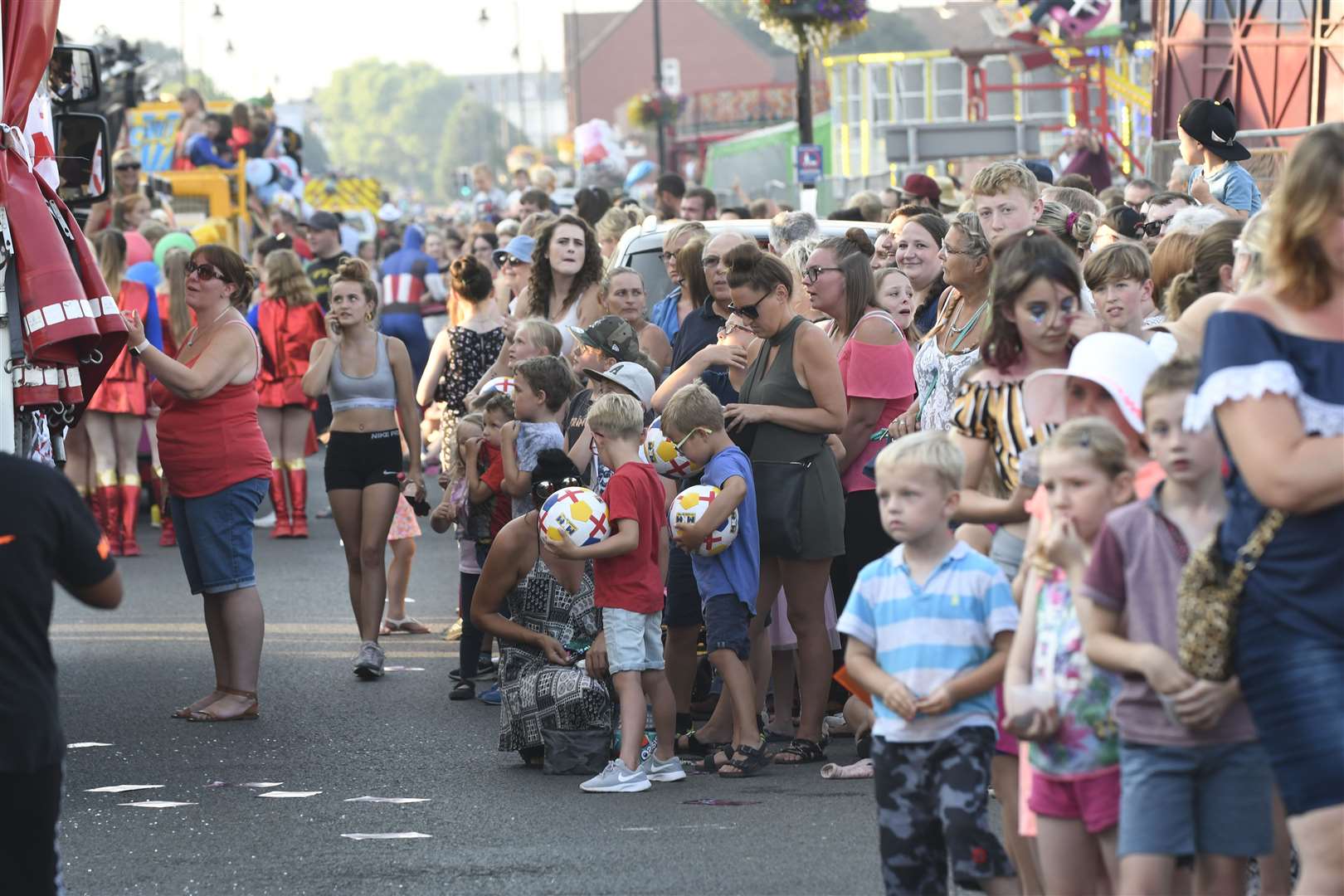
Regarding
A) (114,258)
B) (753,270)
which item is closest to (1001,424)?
(753,270)

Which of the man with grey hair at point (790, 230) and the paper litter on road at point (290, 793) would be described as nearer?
the paper litter on road at point (290, 793)

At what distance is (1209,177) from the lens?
1026 cm

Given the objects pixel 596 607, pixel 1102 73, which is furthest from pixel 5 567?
pixel 1102 73

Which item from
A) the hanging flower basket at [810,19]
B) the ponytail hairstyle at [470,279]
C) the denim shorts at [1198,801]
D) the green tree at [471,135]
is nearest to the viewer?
the denim shorts at [1198,801]

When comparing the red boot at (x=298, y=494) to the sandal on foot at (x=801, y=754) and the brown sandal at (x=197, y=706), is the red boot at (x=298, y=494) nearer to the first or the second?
the brown sandal at (x=197, y=706)

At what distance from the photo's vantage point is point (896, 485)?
16.0 ft

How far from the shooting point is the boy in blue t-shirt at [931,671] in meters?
4.82

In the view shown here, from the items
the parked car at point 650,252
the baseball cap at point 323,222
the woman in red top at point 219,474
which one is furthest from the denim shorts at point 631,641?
the baseball cap at point 323,222

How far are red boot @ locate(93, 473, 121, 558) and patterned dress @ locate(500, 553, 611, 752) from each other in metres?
6.85

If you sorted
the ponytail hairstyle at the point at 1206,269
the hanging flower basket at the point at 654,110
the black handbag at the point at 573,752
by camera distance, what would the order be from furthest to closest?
the hanging flower basket at the point at 654,110, the black handbag at the point at 573,752, the ponytail hairstyle at the point at 1206,269

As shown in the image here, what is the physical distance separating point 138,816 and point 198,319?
9.21ft

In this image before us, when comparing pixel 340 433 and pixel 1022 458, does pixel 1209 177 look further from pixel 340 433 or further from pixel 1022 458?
pixel 1022 458

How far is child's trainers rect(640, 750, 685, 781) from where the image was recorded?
25.2 ft

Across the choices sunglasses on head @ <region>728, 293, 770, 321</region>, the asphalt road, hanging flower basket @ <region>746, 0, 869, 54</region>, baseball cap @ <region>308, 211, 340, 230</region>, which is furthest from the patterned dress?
hanging flower basket @ <region>746, 0, 869, 54</region>
